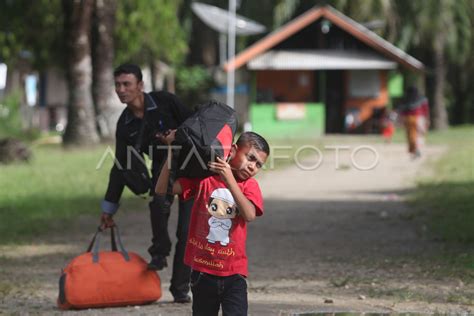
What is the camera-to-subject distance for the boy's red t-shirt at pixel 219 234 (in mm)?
5977

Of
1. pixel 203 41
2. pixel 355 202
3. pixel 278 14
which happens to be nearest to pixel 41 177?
pixel 355 202

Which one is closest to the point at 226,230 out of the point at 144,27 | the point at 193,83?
the point at 144,27

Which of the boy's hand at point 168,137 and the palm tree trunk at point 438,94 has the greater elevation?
the palm tree trunk at point 438,94

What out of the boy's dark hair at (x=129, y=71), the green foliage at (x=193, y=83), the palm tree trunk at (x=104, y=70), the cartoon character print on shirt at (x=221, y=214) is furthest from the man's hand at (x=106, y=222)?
the green foliage at (x=193, y=83)

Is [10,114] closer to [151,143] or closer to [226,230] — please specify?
[151,143]

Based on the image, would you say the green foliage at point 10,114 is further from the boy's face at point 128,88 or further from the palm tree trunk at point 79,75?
the boy's face at point 128,88

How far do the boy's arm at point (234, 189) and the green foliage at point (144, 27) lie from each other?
24.6 meters

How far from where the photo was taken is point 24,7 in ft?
98.6

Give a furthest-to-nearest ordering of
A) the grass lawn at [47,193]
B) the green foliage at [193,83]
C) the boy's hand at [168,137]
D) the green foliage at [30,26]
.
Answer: the green foliage at [193,83] < the green foliage at [30,26] < the grass lawn at [47,193] < the boy's hand at [168,137]

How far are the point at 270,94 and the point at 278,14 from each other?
5565mm

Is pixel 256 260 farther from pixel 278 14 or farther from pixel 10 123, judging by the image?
pixel 278 14

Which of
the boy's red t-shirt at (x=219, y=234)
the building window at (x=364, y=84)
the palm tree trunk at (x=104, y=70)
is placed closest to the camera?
the boy's red t-shirt at (x=219, y=234)

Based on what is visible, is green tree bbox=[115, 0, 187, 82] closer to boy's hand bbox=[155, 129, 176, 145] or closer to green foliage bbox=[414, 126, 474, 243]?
green foliage bbox=[414, 126, 474, 243]

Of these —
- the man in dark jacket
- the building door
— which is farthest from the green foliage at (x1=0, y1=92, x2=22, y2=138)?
the man in dark jacket
